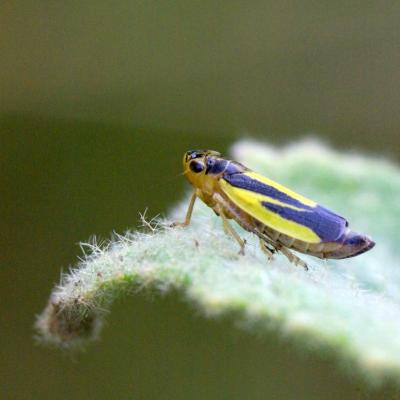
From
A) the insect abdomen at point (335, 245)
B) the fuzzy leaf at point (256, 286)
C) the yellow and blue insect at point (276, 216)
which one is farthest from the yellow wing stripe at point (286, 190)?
the fuzzy leaf at point (256, 286)

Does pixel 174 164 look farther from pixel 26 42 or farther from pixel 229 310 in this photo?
pixel 229 310

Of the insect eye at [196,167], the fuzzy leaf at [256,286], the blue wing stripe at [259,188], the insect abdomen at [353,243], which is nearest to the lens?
the fuzzy leaf at [256,286]

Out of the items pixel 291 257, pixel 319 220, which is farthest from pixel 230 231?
pixel 319 220

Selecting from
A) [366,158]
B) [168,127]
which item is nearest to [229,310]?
[366,158]

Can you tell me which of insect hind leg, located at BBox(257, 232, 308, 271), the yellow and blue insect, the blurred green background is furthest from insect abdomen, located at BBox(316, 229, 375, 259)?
the blurred green background

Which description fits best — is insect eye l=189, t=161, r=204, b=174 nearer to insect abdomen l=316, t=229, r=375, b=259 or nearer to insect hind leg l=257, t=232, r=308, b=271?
insect hind leg l=257, t=232, r=308, b=271

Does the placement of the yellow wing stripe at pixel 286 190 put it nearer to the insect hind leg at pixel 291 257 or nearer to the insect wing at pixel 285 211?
the insect wing at pixel 285 211
